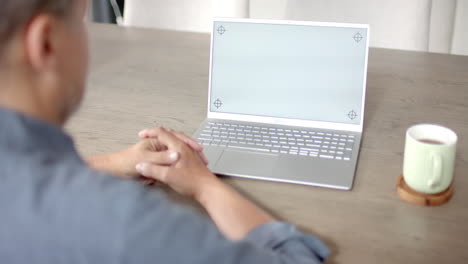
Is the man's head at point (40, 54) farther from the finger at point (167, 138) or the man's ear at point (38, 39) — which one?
the finger at point (167, 138)

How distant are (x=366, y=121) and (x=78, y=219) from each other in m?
0.83

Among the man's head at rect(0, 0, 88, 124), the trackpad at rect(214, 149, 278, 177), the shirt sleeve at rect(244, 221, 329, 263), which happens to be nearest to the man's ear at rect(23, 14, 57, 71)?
the man's head at rect(0, 0, 88, 124)

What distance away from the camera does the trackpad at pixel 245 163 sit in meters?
1.03

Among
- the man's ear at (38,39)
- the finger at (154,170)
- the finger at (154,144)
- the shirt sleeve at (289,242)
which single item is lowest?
the shirt sleeve at (289,242)

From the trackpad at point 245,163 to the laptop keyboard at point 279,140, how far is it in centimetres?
2

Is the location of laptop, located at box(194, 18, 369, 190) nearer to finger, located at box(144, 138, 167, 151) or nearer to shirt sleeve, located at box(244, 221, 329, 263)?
finger, located at box(144, 138, 167, 151)

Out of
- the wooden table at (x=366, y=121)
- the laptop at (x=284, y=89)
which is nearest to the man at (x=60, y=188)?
the wooden table at (x=366, y=121)

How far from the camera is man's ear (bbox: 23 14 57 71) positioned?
574 millimetres

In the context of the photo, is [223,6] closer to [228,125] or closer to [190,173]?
[228,125]

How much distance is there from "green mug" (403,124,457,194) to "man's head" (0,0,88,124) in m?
0.56

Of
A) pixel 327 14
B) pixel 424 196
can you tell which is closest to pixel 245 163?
pixel 424 196

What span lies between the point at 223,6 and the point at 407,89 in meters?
0.81

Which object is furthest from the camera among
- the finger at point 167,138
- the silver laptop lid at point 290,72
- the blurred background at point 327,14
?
the blurred background at point 327,14

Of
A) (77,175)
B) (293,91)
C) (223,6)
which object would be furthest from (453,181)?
(223,6)
